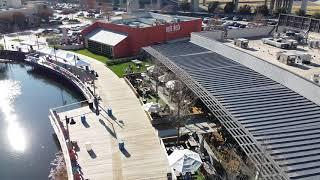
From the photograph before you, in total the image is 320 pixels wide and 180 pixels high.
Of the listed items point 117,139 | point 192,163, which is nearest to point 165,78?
point 117,139

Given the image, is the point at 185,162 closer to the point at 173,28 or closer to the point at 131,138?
the point at 131,138

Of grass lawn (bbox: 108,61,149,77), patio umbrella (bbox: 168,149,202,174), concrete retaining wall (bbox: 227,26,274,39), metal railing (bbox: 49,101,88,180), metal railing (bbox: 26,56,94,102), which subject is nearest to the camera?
patio umbrella (bbox: 168,149,202,174)

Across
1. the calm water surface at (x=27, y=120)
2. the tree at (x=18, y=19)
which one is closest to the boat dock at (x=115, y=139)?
the calm water surface at (x=27, y=120)

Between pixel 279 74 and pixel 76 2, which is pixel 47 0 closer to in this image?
pixel 76 2

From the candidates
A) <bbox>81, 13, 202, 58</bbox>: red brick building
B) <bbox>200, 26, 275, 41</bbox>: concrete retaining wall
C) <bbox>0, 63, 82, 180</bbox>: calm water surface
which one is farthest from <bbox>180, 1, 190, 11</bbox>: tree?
<bbox>0, 63, 82, 180</bbox>: calm water surface

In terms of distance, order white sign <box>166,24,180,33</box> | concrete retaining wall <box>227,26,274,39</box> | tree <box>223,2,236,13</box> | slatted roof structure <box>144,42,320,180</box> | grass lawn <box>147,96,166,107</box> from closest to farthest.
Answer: slatted roof structure <box>144,42,320,180</box>
grass lawn <box>147,96,166,107</box>
concrete retaining wall <box>227,26,274,39</box>
white sign <box>166,24,180,33</box>
tree <box>223,2,236,13</box>

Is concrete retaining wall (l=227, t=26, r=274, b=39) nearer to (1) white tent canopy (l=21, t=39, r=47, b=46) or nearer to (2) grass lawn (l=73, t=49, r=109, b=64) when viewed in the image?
(2) grass lawn (l=73, t=49, r=109, b=64)

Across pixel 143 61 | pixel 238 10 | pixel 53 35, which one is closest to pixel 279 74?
pixel 143 61
